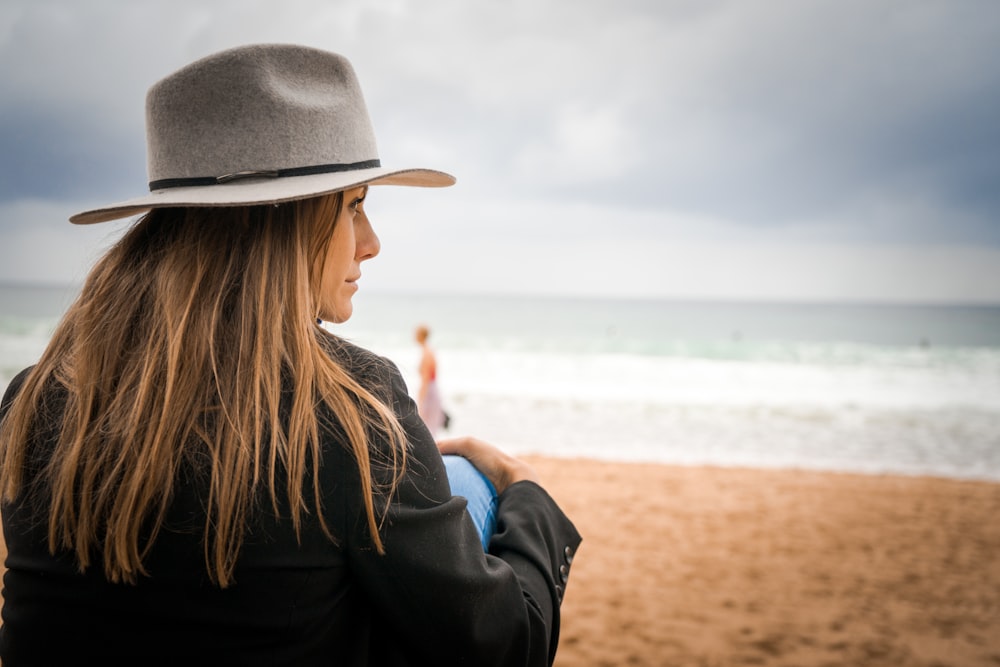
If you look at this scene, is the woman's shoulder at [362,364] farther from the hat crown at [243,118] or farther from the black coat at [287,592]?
the hat crown at [243,118]

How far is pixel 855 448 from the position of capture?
433 inches

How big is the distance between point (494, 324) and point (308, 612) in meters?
46.4

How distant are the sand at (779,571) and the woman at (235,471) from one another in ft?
11.0

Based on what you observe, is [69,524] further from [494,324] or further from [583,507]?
[494,324]

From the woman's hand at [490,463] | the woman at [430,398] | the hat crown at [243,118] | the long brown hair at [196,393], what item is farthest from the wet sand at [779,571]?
the hat crown at [243,118]

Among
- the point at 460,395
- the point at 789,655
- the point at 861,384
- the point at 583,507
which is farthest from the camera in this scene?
the point at 861,384

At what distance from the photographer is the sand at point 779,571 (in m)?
3.95

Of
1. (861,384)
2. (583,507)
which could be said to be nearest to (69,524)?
(583,507)

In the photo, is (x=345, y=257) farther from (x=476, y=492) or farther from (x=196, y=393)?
(x=476, y=492)

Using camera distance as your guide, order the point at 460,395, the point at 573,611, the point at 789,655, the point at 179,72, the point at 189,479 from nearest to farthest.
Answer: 1. the point at 189,479
2. the point at 179,72
3. the point at 789,655
4. the point at 573,611
5. the point at 460,395

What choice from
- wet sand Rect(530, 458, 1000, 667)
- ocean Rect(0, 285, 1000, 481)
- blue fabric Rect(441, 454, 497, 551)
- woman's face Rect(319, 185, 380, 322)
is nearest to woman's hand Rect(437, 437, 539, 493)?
blue fabric Rect(441, 454, 497, 551)

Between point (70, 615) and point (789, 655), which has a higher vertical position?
point (70, 615)

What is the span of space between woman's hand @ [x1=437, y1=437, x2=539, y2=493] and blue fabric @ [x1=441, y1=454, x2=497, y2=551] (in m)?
0.03

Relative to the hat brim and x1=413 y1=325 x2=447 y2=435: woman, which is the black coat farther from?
x1=413 y1=325 x2=447 y2=435: woman
